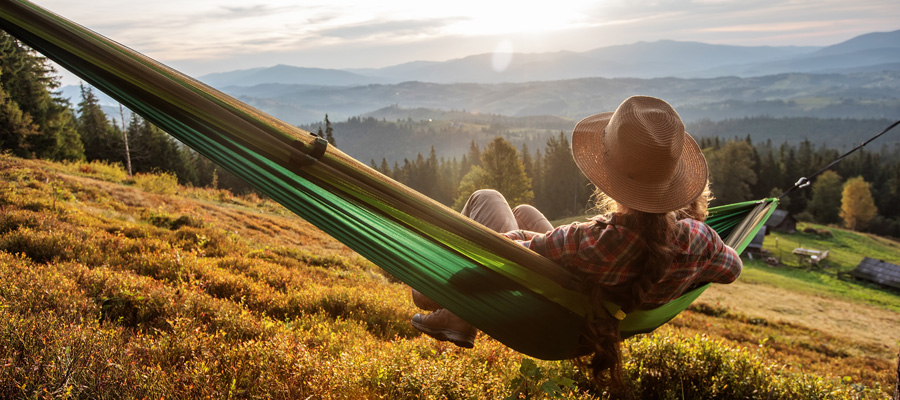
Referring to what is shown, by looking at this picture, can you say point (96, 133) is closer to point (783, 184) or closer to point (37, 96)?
point (37, 96)

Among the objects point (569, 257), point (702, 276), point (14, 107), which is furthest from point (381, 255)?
point (14, 107)

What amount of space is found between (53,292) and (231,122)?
198 centimetres

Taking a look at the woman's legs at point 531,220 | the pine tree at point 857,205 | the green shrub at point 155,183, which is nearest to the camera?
the woman's legs at point 531,220

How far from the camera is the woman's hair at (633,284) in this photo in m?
1.84

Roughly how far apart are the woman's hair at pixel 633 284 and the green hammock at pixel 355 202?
62 mm

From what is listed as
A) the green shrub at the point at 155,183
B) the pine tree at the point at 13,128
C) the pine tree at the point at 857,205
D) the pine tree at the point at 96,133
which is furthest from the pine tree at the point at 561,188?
the green shrub at the point at 155,183

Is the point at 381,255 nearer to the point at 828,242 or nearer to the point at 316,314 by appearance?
the point at 316,314

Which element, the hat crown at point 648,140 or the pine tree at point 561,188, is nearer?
the hat crown at point 648,140

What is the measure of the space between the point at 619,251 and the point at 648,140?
1.42ft

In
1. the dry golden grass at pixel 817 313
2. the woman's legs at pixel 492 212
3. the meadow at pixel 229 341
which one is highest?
the woman's legs at pixel 492 212

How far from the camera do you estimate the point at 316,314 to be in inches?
141

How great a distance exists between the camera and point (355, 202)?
1.83m

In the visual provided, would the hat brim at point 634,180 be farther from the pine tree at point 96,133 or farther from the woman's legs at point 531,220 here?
the pine tree at point 96,133

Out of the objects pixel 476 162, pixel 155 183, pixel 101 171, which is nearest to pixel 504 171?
pixel 155 183
